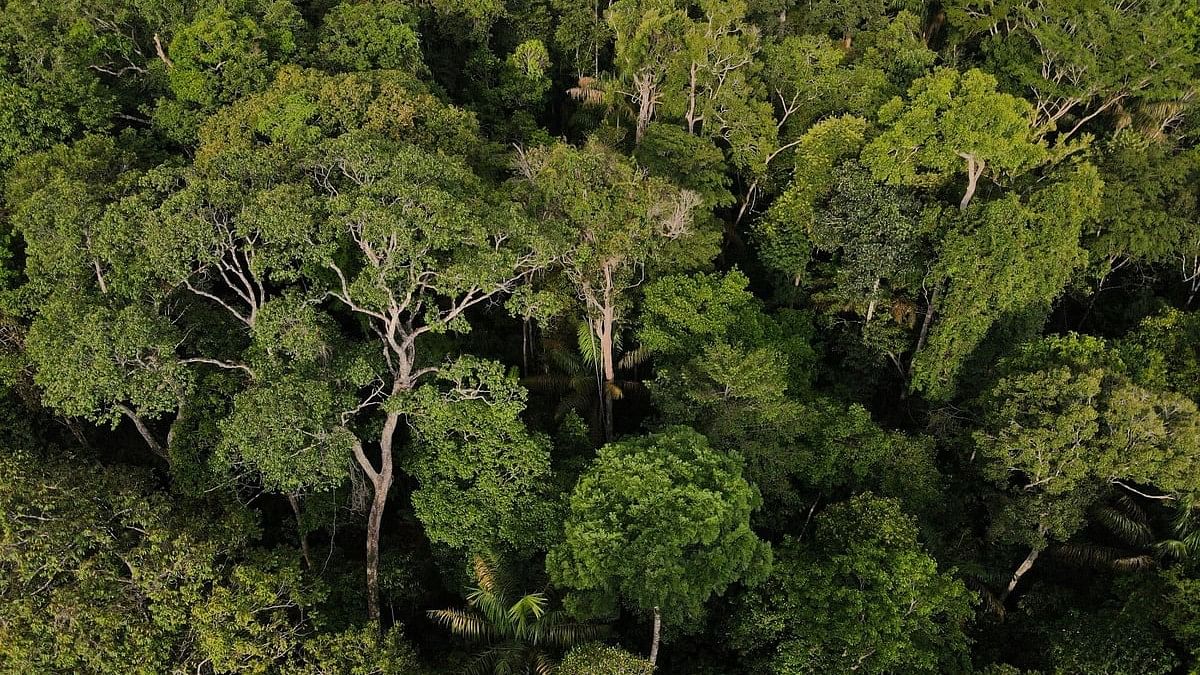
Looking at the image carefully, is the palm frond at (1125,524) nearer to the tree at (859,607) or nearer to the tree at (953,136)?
the tree at (859,607)

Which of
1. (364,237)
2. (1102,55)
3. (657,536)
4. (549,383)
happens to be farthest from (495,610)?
Answer: (1102,55)

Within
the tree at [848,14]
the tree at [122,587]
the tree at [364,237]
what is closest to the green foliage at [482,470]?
the tree at [364,237]

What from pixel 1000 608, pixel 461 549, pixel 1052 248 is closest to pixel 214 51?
pixel 461 549

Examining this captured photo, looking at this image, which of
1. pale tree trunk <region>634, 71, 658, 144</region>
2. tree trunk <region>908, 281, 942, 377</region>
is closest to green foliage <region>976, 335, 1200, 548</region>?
tree trunk <region>908, 281, 942, 377</region>

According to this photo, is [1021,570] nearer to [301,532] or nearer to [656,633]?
[656,633]

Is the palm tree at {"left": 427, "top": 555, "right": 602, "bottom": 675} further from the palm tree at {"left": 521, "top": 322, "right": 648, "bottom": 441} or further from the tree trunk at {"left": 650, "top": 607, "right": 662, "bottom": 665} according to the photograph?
the palm tree at {"left": 521, "top": 322, "right": 648, "bottom": 441}

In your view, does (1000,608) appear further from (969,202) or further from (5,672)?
(5,672)
